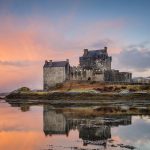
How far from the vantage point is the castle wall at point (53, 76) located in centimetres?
11269

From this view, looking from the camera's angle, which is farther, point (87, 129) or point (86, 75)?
point (86, 75)

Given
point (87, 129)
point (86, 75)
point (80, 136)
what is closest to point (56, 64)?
point (86, 75)

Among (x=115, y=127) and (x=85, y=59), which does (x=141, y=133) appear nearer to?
(x=115, y=127)

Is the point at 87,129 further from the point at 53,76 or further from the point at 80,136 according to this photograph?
the point at 53,76

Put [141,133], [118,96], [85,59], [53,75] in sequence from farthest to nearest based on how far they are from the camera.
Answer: [85,59] → [53,75] → [118,96] → [141,133]

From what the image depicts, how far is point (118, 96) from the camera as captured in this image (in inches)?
3740

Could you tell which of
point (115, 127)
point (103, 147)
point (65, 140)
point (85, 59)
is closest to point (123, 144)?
point (103, 147)

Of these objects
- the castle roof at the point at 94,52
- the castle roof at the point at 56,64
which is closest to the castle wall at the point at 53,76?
the castle roof at the point at 56,64

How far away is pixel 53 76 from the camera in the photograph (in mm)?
113625

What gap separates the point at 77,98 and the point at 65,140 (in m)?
67.1

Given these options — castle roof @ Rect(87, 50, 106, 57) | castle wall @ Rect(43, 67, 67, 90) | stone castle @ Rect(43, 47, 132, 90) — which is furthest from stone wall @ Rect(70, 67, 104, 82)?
castle roof @ Rect(87, 50, 106, 57)

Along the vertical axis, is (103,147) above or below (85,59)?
below

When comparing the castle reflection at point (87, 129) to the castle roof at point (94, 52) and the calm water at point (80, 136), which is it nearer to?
the calm water at point (80, 136)

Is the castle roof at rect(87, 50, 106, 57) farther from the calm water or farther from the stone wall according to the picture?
the calm water
